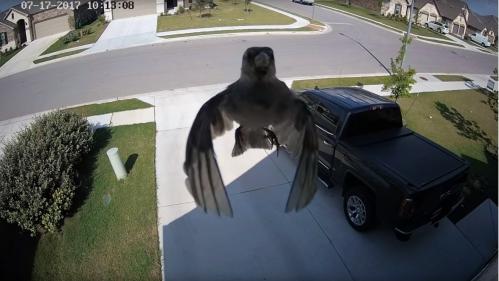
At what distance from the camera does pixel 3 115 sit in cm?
1375

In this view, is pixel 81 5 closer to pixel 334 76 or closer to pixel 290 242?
pixel 334 76

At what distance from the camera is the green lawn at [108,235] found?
5898 millimetres

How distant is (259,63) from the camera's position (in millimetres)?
904

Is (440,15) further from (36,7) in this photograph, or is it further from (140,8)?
(36,7)

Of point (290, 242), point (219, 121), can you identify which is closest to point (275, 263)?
point (290, 242)

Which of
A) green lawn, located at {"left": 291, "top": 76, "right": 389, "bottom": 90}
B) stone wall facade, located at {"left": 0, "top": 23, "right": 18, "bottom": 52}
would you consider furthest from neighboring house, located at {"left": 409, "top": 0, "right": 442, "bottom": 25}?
stone wall facade, located at {"left": 0, "top": 23, "right": 18, "bottom": 52}

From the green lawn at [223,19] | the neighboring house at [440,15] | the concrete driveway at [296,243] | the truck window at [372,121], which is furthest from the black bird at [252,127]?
the neighboring house at [440,15]

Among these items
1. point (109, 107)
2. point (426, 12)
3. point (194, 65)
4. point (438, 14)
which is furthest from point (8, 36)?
point (438, 14)

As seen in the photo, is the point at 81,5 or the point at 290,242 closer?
the point at 290,242

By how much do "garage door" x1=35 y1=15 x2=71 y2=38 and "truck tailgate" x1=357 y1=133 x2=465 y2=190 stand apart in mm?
37943

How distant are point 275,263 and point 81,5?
39.1 metres

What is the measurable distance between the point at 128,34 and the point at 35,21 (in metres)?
13.8

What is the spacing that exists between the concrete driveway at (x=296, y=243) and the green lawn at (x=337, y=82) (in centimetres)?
653

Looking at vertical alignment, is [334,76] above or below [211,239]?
above
